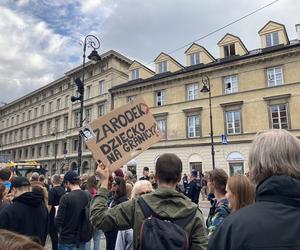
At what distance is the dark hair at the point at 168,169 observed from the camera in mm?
2533

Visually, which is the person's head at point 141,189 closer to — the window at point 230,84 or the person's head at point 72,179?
the person's head at point 72,179

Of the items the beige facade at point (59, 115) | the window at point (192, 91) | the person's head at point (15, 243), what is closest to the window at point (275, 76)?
the window at point (192, 91)

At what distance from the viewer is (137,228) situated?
2.35m

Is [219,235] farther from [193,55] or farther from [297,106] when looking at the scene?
[193,55]

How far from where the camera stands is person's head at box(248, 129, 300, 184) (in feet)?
5.27

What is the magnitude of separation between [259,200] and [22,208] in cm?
320

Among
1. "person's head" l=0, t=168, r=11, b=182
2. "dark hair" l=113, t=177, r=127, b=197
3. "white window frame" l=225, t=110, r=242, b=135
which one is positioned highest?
"white window frame" l=225, t=110, r=242, b=135

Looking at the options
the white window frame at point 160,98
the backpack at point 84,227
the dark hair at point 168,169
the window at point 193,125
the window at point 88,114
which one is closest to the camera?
the dark hair at point 168,169

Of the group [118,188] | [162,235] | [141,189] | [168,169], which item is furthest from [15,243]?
[118,188]

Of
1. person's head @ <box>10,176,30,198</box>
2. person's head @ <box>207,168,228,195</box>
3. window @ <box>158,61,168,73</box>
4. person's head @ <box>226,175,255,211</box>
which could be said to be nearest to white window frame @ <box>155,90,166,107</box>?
window @ <box>158,61,168,73</box>

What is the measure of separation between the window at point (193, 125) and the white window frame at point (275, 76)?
24.7 feet

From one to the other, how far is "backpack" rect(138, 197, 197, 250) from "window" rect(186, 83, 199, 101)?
27399 millimetres

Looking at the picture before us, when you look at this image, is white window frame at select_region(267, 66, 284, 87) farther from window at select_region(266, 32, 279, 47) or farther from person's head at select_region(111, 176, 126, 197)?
person's head at select_region(111, 176, 126, 197)

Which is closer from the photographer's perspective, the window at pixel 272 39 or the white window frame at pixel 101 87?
the window at pixel 272 39
